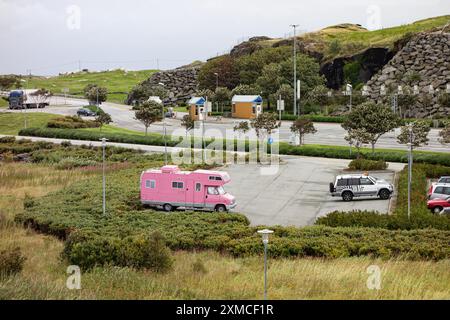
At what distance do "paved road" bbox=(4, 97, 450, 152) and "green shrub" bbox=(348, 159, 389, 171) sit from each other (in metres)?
9.41

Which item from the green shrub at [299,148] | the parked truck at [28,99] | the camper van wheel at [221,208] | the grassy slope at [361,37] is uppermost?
the grassy slope at [361,37]

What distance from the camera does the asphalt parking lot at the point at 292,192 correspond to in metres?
35.5

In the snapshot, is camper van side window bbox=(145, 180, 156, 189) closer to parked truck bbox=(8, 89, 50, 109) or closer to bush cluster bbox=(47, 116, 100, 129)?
bush cluster bbox=(47, 116, 100, 129)

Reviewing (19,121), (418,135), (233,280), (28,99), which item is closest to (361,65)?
(418,135)

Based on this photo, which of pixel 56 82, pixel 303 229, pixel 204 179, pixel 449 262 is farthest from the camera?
pixel 56 82

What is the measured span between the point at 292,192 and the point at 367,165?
8215 millimetres

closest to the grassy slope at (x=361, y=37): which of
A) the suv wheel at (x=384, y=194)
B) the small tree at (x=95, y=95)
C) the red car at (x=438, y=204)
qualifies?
the small tree at (x=95, y=95)

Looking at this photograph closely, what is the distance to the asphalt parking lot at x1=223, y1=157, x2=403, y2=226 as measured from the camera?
35469mm

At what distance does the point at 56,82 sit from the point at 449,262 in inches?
5504

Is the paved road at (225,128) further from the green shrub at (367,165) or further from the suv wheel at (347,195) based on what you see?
the suv wheel at (347,195)

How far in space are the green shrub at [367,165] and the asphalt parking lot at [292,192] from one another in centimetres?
74
